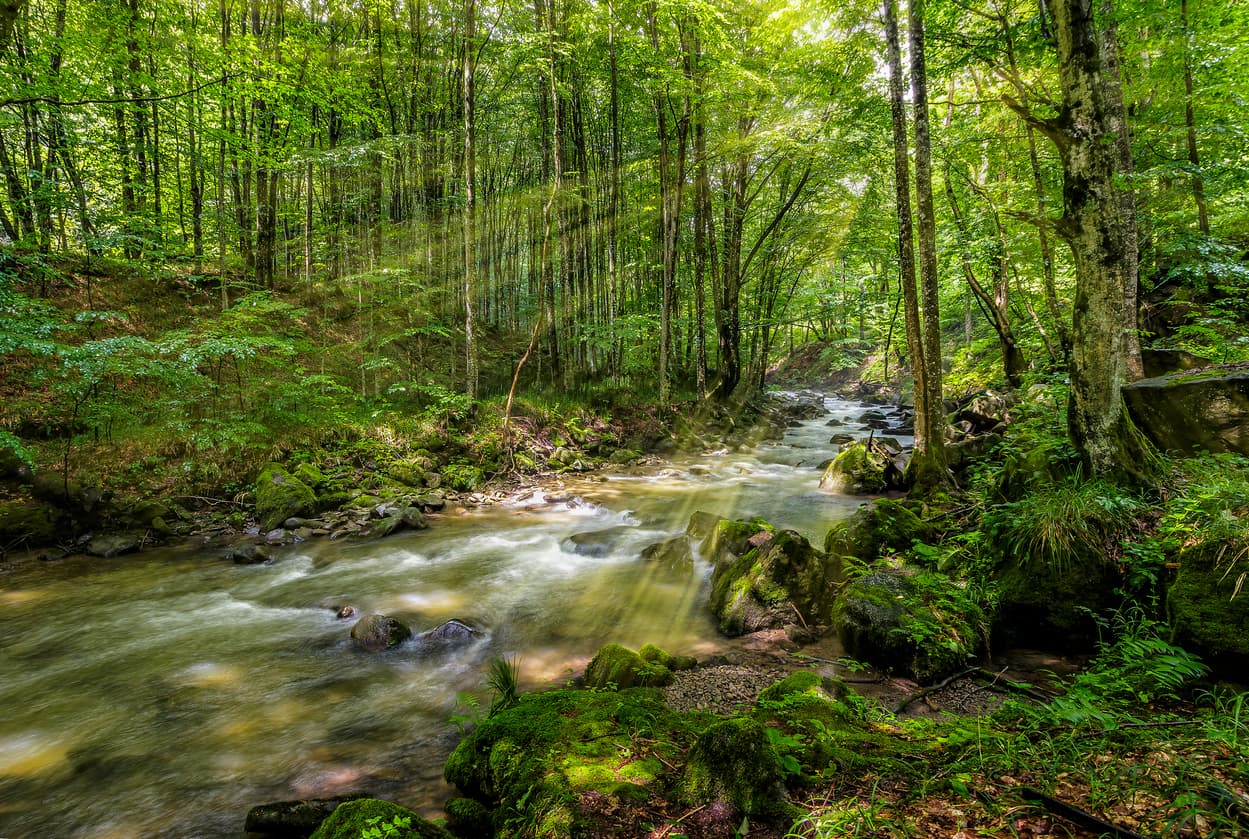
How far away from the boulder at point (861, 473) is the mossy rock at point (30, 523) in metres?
15.3

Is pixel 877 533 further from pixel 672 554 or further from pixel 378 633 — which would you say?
pixel 378 633

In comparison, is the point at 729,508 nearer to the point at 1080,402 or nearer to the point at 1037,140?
the point at 1080,402

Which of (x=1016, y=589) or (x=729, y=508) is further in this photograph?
(x=729, y=508)

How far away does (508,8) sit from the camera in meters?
20.0

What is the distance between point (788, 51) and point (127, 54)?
17637 millimetres

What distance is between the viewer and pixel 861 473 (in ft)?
39.9

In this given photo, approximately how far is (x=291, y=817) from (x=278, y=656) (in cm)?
340

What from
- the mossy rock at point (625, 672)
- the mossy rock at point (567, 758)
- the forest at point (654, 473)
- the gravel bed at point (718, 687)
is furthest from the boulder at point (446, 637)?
the gravel bed at point (718, 687)

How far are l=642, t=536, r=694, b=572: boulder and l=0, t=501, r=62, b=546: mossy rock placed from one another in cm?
1021

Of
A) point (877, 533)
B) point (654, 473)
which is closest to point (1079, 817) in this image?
point (877, 533)

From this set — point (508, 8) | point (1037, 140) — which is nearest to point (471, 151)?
point (508, 8)

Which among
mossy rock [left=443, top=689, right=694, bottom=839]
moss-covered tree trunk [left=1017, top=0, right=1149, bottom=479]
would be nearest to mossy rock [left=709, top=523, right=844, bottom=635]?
mossy rock [left=443, top=689, right=694, bottom=839]

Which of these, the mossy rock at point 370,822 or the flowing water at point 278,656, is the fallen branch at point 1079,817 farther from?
the flowing water at point 278,656

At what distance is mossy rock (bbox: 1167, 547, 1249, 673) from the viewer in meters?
3.38
